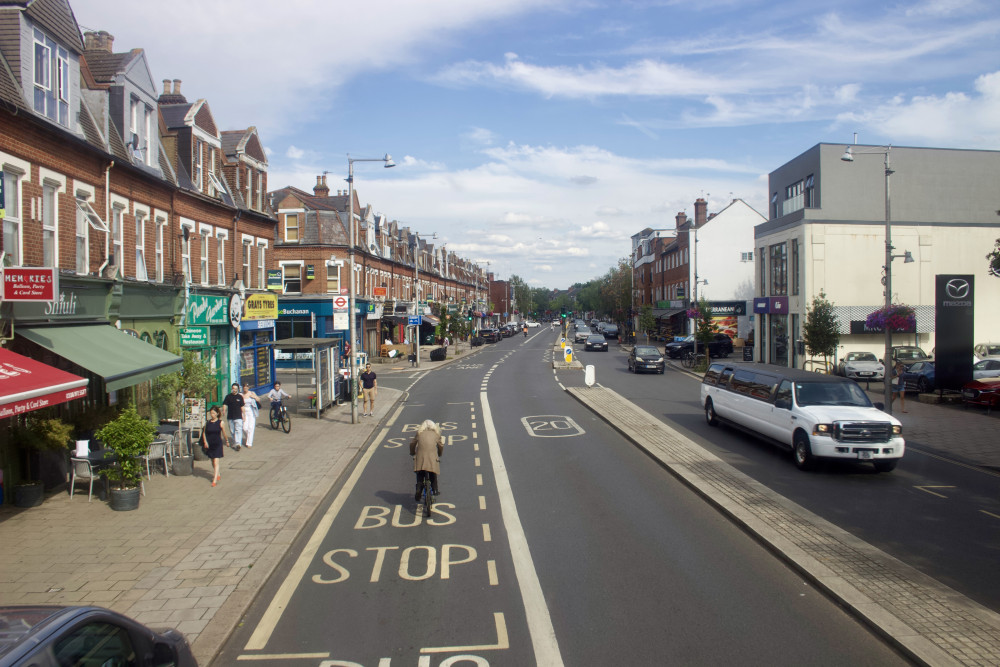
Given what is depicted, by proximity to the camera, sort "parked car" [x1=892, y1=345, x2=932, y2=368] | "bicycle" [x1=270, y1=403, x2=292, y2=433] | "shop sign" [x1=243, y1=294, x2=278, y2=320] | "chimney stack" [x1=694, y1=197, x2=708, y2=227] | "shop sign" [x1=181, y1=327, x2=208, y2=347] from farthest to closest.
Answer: "chimney stack" [x1=694, y1=197, x2=708, y2=227] → "parked car" [x1=892, y1=345, x2=932, y2=368] → "shop sign" [x1=243, y1=294, x2=278, y2=320] → "shop sign" [x1=181, y1=327, x2=208, y2=347] → "bicycle" [x1=270, y1=403, x2=292, y2=433]

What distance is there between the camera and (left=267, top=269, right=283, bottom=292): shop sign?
2869cm

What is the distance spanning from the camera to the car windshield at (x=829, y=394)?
1477cm

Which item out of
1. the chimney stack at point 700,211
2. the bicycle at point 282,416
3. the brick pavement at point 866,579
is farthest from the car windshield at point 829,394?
the chimney stack at point 700,211

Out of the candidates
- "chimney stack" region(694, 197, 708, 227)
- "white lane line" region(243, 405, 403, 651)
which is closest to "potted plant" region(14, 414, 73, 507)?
"white lane line" region(243, 405, 403, 651)

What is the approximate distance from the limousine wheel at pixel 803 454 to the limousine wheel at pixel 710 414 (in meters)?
5.53

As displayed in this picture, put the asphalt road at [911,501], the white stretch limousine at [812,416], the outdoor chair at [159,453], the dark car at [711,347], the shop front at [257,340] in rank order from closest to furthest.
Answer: the asphalt road at [911,501], the white stretch limousine at [812,416], the outdoor chair at [159,453], the shop front at [257,340], the dark car at [711,347]

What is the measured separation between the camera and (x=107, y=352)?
1362 centimetres

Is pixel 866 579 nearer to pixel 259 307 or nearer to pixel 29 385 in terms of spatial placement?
pixel 29 385

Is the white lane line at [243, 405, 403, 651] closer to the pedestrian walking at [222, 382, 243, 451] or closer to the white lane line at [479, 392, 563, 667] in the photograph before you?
the white lane line at [479, 392, 563, 667]

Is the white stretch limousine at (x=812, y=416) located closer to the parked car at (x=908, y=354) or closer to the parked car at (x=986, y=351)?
the parked car at (x=908, y=354)

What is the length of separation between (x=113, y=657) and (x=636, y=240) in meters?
125

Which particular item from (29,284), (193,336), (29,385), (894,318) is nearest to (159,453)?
(29,284)

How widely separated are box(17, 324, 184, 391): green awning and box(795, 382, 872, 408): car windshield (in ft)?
43.4

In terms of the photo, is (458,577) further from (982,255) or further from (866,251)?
(982,255)
